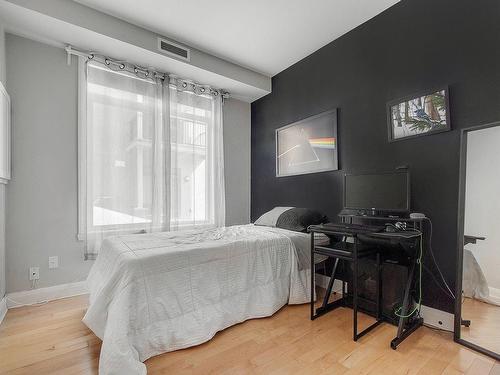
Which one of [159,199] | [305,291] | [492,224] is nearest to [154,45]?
[159,199]

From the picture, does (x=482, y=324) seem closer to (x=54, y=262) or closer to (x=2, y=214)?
(x=54, y=262)

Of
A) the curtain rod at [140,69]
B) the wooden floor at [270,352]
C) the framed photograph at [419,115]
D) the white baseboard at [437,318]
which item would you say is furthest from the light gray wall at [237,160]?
the white baseboard at [437,318]

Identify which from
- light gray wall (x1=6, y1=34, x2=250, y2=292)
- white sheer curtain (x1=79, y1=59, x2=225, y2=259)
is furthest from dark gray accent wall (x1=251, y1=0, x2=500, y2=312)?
light gray wall (x1=6, y1=34, x2=250, y2=292)

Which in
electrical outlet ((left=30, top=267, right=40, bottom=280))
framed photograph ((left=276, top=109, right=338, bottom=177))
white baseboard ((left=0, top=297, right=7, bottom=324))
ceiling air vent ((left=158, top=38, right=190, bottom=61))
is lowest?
white baseboard ((left=0, top=297, right=7, bottom=324))

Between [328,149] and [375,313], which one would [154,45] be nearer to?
[328,149]

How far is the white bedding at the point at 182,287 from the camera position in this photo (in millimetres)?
1484

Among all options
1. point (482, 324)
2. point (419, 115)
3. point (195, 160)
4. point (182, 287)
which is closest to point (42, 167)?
point (195, 160)

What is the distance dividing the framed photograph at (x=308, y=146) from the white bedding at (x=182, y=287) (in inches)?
39.4

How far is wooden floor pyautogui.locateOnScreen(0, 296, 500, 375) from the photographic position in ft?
4.85

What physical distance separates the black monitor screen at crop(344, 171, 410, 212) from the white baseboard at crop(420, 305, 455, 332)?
0.84m

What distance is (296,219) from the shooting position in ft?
8.86

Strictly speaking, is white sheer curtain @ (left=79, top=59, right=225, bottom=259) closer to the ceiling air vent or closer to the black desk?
the ceiling air vent

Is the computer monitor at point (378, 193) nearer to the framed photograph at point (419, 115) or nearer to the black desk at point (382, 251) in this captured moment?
the black desk at point (382, 251)

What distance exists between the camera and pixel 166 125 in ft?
10.1
